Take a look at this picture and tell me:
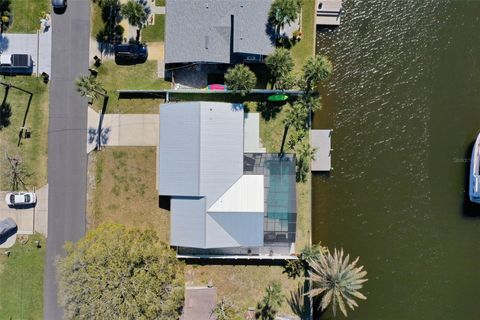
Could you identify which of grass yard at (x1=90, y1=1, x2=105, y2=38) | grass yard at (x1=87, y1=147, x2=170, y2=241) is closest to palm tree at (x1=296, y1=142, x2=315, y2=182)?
grass yard at (x1=87, y1=147, x2=170, y2=241)

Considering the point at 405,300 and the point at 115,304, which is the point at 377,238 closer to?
the point at 405,300

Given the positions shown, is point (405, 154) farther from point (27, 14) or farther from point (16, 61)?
point (27, 14)

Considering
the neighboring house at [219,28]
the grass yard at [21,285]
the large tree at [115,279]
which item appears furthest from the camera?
the grass yard at [21,285]

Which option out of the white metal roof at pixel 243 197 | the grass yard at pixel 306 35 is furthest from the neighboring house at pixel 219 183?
the grass yard at pixel 306 35

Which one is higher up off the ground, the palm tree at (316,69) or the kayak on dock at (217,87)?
the palm tree at (316,69)

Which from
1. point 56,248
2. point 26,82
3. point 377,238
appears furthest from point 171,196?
point 377,238

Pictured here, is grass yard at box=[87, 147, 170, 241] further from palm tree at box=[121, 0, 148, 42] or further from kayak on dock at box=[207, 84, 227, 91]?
palm tree at box=[121, 0, 148, 42]

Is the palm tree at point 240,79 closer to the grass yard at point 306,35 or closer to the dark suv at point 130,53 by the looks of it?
the grass yard at point 306,35

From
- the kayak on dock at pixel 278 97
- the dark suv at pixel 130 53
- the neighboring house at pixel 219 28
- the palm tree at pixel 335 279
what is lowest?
the palm tree at pixel 335 279
